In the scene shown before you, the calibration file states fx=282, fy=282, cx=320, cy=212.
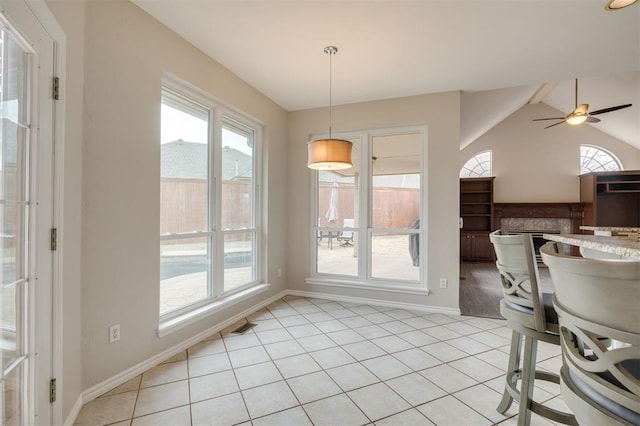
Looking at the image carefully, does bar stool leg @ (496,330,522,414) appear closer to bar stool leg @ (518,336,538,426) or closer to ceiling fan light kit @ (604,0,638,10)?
bar stool leg @ (518,336,538,426)

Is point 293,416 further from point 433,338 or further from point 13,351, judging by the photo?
point 433,338

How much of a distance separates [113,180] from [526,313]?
104 inches

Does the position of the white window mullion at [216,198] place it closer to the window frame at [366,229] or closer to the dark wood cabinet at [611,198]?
the window frame at [366,229]

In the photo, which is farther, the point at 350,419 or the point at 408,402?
the point at 408,402

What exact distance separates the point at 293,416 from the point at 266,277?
2.18 meters

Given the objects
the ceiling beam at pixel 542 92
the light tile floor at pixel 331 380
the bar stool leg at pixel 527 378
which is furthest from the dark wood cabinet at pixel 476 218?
the bar stool leg at pixel 527 378

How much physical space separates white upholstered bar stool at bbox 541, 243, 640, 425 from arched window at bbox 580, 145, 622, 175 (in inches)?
349

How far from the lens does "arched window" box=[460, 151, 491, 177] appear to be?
26.0 ft

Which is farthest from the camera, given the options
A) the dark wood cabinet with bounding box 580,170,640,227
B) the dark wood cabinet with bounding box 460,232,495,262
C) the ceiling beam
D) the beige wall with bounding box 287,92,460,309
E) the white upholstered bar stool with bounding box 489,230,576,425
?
the dark wood cabinet with bounding box 460,232,495,262

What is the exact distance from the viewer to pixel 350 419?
66.2 inches

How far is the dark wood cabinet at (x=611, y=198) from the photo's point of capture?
652cm

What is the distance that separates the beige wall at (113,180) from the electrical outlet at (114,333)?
34 millimetres

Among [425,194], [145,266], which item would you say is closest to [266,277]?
[145,266]

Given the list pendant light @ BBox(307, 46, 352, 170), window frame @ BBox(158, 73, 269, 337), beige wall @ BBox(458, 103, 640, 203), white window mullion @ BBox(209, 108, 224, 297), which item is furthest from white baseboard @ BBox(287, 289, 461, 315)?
beige wall @ BBox(458, 103, 640, 203)
